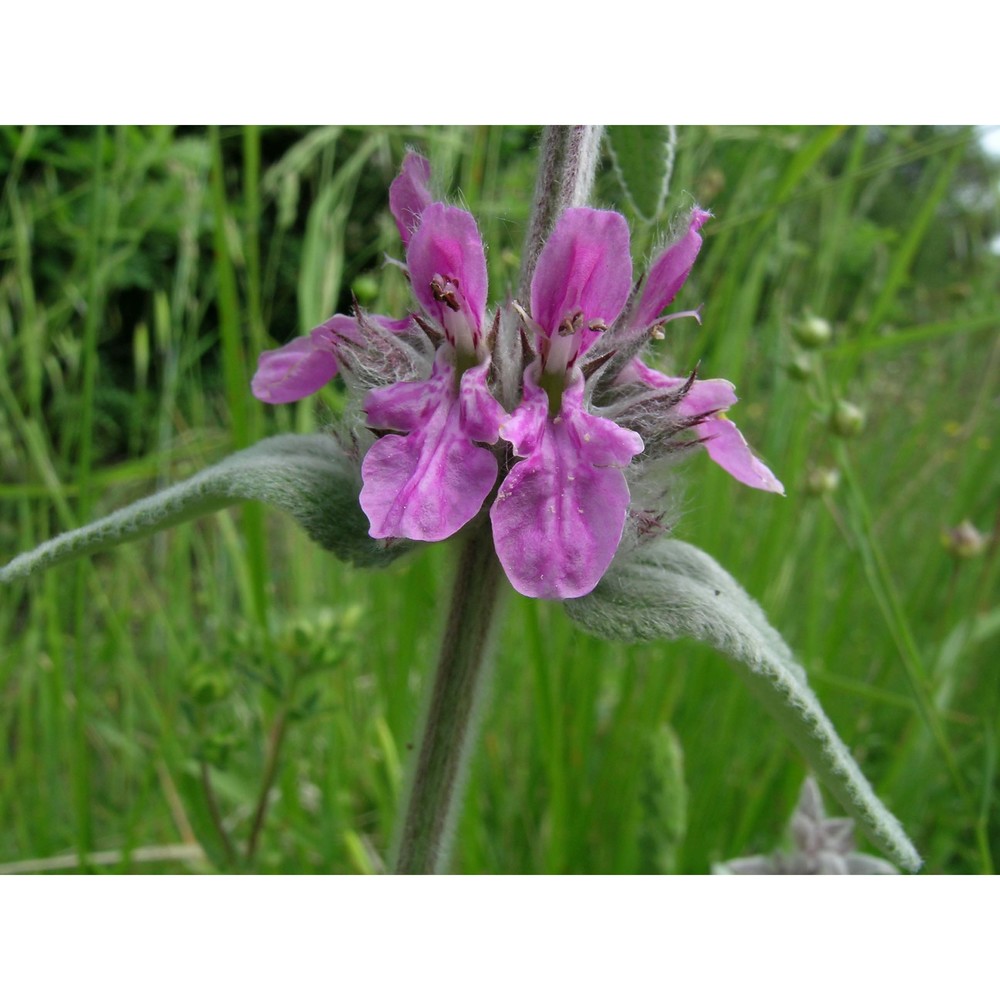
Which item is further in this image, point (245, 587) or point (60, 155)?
point (60, 155)

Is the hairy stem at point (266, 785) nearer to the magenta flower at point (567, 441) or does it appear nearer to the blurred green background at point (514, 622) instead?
the blurred green background at point (514, 622)

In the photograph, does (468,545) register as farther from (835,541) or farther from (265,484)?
(835,541)

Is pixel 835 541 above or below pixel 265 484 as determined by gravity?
below

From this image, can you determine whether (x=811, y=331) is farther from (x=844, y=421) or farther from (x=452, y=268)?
(x=452, y=268)

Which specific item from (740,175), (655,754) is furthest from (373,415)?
(740,175)

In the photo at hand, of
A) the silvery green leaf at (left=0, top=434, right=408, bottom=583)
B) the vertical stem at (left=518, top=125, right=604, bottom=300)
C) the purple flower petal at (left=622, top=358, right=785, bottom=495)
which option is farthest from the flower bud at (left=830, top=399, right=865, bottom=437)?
the silvery green leaf at (left=0, top=434, right=408, bottom=583)

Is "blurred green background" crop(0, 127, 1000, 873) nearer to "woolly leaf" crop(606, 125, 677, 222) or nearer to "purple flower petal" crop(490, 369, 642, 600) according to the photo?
"woolly leaf" crop(606, 125, 677, 222)
